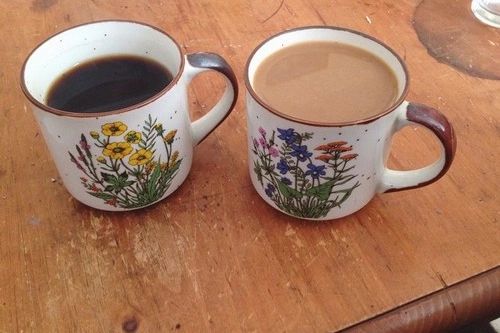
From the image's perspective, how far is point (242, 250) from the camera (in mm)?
479

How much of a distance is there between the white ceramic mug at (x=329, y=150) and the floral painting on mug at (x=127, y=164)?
8cm

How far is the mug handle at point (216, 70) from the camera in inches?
18.9

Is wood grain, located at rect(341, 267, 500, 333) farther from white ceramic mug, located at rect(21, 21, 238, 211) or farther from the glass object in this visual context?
the glass object

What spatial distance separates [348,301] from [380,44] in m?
0.23

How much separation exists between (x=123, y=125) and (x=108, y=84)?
0.33 ft

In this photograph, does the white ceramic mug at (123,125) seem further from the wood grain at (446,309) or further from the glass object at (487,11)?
the glass object at (487,11)

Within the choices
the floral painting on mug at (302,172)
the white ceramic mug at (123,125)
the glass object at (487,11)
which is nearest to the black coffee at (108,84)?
the white ceramic mug at (123,125)

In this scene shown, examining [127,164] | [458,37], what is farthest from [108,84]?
[458,37]

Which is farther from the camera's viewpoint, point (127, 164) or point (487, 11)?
point (487, 11)

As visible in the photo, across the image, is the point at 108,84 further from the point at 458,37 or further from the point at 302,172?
the point at 458,37

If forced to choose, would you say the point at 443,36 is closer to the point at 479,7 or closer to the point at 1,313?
the point at 479,7

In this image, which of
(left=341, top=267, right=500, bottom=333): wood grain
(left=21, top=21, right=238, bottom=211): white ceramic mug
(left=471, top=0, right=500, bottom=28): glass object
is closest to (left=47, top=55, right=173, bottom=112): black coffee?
(left=21, top=21, right=238, bottom=211): white ceramic mug

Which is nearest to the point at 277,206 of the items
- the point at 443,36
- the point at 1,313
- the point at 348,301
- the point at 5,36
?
the point at 348,301

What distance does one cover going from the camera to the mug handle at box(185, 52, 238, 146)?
1.58 ft
